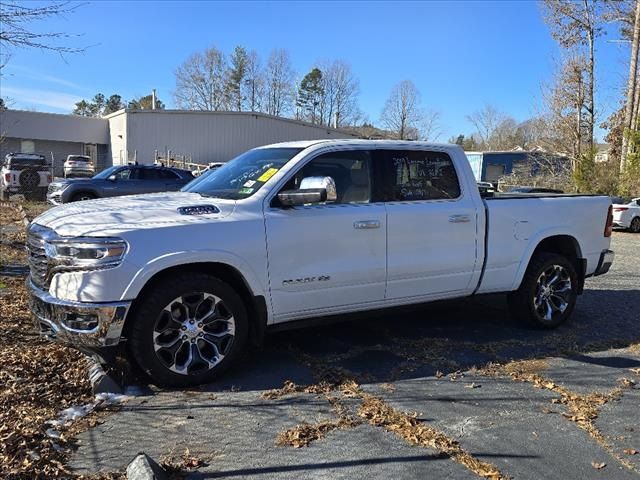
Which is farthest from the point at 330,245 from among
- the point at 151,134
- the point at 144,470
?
the point at 151,134

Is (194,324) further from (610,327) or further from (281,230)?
(610,327)

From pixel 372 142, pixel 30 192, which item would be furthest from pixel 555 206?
pixel 30 192

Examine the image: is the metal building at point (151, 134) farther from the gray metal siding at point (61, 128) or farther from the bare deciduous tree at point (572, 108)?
the bare deciduous tree at point (572, 108)

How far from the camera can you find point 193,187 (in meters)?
5.56

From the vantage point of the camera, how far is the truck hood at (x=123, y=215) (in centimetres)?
413

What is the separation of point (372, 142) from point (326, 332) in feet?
6.57

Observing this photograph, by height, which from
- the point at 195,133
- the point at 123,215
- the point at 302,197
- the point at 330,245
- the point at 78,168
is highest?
the point at 195,133

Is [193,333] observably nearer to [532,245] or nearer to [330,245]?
[330,245]

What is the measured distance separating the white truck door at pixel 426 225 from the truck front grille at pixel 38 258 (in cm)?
279

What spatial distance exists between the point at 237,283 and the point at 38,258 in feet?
4.97

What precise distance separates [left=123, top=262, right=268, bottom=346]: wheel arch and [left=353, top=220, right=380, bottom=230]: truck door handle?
1.04 meters

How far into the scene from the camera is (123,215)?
4.38m

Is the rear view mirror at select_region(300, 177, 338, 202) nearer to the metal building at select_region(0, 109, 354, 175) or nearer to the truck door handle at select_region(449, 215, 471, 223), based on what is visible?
the truck door handle at select_region(449, 215, 471, 223)

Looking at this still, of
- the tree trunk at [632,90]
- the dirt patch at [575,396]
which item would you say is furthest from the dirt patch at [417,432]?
the tree trunk at [632,90]
